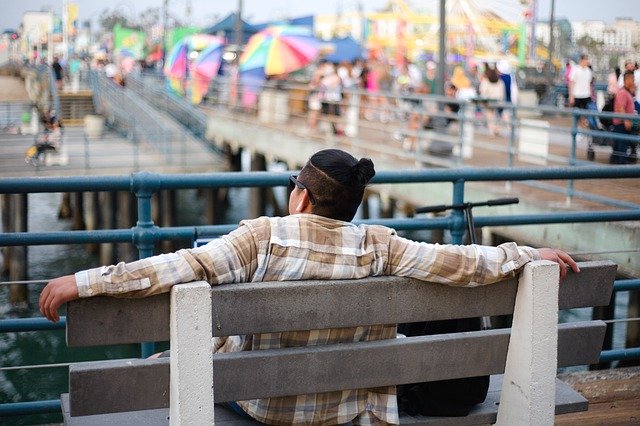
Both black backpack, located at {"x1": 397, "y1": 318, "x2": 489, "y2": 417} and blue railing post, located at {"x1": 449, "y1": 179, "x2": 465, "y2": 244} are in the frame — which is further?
blue railing post, located at {"x1": 449, "y1": 179, "x2": 465, "y2": 244}

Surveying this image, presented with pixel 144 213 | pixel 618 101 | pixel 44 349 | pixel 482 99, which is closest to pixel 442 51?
pixel 482 99

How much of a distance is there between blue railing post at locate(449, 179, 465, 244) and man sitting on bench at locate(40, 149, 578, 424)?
68.9 inches

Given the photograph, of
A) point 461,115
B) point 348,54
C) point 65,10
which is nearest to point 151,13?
point 65,10

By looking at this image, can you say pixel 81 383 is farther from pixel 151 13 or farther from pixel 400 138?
pixel 151 13

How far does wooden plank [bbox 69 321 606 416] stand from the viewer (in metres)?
2.71

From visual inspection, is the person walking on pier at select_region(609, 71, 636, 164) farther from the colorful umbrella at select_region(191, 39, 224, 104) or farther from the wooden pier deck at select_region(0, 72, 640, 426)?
the colorful umbrella at select_region(191, 39, 224, 104)

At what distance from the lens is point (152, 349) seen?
4.45 m

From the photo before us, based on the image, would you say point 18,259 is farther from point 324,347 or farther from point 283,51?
point 324,347

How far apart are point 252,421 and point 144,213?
1.32 metres

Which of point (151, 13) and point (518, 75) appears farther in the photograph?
point (151, 13)

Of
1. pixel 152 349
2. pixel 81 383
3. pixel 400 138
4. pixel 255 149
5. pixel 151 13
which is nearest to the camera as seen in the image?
pixel 81 383

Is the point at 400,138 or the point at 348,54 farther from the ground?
the point at 348,54

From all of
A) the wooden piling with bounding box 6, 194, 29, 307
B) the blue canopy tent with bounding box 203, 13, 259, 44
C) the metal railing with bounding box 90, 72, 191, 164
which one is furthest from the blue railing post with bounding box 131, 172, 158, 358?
the blue canopy tent with bounding box 203, 13, 259, 44

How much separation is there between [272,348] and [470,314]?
637 mm
